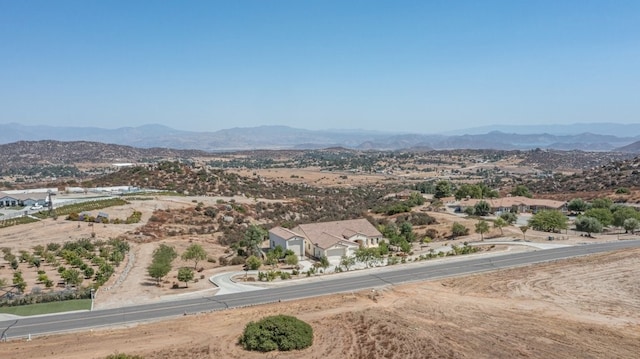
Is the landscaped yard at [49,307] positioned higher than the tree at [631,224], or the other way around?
the landscaped yard at [49,307]

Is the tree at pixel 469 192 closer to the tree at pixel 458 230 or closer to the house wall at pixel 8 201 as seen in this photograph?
the tree at pixel 458 230

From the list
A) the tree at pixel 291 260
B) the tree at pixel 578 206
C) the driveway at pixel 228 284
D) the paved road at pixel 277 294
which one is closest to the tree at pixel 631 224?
the paved road at pixel 277 294

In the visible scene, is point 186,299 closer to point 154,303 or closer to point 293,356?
point 154,303

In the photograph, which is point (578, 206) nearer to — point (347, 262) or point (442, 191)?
point (442, 191)

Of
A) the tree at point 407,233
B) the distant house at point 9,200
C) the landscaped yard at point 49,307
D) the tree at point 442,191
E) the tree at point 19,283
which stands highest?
the distant house at point 9,200

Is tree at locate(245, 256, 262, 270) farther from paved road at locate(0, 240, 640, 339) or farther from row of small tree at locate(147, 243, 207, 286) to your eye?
paved road at locate(0, 240, 640, 339)

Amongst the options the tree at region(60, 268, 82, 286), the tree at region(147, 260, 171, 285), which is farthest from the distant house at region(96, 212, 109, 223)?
the tree at region(147, 260, 171, 285)
